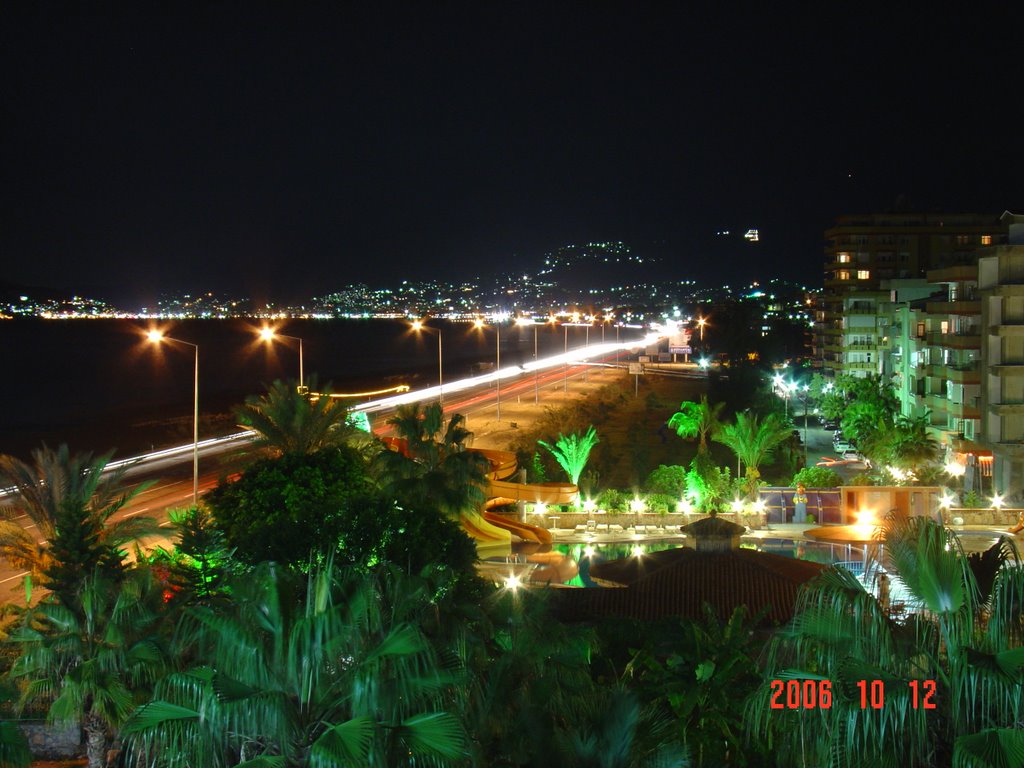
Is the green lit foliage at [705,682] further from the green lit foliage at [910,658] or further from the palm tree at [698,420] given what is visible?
the palm tree at [698,420]

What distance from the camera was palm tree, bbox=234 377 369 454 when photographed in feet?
71.3

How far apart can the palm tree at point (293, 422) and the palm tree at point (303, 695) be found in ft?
47.4

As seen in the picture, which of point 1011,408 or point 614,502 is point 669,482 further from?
point 1011,408

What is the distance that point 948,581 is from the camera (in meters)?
6.43

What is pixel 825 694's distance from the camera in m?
6.34

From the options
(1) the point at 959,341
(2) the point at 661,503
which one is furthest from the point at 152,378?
(2) the point at 661,503

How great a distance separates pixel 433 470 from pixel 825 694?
14.3m

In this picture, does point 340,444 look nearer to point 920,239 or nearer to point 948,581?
point 948,581

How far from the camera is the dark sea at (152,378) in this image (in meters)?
63.1

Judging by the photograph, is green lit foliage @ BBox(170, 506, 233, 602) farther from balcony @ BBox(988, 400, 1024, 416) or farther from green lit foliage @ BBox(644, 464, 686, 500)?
balcony @ BBox(988, 400, 1024, 416)

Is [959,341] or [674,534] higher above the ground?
[959,341]

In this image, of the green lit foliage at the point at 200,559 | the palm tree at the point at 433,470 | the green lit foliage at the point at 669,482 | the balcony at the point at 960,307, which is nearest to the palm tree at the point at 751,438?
the green lit foliage at the point at 669,482

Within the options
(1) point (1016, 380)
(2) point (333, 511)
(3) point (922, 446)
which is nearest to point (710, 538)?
(2) point (333, 511)

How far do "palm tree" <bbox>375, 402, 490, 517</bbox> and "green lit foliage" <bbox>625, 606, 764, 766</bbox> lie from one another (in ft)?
27.1
